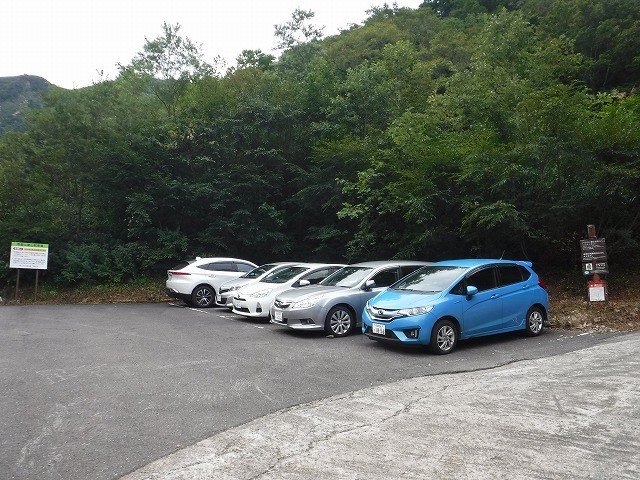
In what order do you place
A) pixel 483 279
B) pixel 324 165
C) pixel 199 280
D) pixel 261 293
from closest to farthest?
pixel 483 279
pixel 261 293
pixel 199 280
pixel 324 165

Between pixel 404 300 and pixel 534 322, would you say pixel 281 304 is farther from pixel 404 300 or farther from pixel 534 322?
pixel 534 322

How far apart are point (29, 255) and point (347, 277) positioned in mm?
12663

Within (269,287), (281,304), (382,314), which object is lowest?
(382,314)

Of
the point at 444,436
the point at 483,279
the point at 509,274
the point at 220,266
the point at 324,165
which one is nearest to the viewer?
the point at 444,436

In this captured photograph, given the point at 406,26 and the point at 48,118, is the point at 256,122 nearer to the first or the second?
the point at 48,118

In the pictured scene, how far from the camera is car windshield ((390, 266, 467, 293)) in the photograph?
973 centimetres

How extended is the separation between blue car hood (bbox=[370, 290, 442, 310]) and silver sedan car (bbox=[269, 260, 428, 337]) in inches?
47.3

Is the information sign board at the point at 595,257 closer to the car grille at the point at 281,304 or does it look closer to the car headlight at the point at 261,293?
the car grille at the point at 281,304

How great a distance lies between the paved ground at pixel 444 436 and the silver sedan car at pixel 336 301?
3.75m

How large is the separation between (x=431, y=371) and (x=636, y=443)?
11.0 feet

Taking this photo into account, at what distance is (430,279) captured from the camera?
1009 centimetres

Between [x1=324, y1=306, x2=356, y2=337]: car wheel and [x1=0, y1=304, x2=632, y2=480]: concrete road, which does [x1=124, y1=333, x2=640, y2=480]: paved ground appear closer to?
[x1=0, y1=304, x2=632, y2=480]: concrete road

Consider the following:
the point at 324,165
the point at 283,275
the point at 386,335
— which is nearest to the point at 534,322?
the point at 386,335

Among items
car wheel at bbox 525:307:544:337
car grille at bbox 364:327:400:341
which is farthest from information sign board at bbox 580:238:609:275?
car grille at bbox 364:327:400:341
